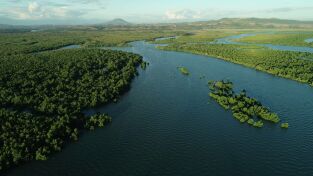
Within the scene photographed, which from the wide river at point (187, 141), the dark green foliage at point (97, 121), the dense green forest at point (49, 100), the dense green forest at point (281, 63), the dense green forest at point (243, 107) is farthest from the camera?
the dense green forest at point (281, 63)

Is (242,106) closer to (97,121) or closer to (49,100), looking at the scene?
(97,121)

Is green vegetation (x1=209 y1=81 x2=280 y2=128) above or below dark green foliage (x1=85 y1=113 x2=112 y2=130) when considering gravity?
above

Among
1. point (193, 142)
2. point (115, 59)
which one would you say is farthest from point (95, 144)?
point (115, 59)

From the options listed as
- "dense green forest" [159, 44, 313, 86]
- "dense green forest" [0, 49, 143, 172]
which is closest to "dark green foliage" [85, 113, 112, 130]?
"dense green forest" [0, 49, 143, 172]

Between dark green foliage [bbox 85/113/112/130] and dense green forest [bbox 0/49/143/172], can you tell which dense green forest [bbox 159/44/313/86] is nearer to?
dense green forest [bbox 0/49/143/172]

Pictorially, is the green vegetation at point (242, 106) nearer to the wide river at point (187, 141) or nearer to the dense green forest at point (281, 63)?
the wide river at point (187, 141)

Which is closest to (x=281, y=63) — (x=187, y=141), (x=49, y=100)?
(x=187, y=141)

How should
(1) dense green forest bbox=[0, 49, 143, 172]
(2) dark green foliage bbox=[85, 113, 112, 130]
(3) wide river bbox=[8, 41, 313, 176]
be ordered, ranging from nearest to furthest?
(3) wide river bbox=[8, 41, 313, 176] < (1) dense green forest bbox=[0, 49, 143, 172] < (2) dark green foliage bbox=[85, 113, 112, 130]

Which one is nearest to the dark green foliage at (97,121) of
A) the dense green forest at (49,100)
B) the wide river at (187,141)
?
the dense green forest at (49,100)
